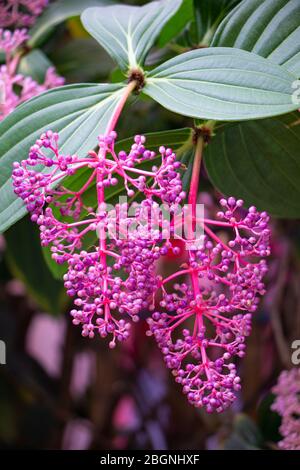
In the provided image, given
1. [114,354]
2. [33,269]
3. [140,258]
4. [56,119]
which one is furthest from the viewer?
[114,354]

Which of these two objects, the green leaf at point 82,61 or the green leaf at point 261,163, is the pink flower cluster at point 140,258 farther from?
the green leaf at point 82,61

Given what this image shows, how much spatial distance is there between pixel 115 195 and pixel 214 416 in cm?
66

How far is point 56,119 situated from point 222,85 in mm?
160

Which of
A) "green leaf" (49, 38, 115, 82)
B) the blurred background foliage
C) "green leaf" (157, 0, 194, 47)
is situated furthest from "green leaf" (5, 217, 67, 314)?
"green leaf" (157, 0, 194, 47)

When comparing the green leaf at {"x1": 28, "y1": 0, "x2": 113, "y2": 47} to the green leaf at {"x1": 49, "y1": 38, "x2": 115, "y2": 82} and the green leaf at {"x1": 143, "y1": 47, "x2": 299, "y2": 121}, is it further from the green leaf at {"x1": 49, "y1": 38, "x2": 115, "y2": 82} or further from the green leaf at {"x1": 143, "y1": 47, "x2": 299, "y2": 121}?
the green leaf at {"x1": 143, "y1": 47, "x2": 299, "y2": 121}

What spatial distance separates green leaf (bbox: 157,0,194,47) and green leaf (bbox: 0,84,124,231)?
225 mm

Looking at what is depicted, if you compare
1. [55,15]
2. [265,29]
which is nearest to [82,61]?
[55,15]

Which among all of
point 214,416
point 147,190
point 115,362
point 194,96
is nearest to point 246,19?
point 194,96

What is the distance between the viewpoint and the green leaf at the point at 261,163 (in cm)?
65

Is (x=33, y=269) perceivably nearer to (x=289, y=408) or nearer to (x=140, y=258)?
(x=289, y=408)

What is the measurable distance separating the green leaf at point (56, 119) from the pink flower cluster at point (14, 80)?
0.10 metres

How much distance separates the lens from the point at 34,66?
33.7 inches

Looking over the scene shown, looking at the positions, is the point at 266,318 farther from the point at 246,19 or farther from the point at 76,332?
the point at 246,19

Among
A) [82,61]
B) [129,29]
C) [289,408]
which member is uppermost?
[82,61]
